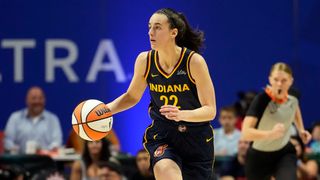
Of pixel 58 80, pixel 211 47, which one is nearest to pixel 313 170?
pixel 211 47

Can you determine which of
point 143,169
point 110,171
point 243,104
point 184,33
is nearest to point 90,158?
point 110,171

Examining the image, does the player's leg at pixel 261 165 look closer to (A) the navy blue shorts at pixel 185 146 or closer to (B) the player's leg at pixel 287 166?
(B) the player's leg at pixel 287 166

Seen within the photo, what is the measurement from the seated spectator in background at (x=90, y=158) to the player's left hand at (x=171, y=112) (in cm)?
441

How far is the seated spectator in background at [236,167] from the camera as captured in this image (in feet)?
34.7

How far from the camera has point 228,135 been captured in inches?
456

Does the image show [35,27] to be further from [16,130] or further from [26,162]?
[26,162]

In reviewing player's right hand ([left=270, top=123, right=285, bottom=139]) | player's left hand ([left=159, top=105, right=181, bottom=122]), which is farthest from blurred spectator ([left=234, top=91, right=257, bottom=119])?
player's left hand ([left=159, top=105, right=181, bottom=122])

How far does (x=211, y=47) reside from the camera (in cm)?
1356

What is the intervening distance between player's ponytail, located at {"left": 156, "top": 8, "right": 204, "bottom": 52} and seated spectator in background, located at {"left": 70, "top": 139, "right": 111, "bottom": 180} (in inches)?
147

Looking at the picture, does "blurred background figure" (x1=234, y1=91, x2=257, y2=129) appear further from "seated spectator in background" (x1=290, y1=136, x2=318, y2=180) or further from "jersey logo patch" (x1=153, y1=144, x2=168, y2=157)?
"jersey logo patch" (x1=153, y1=144, x2=168, y2=157)

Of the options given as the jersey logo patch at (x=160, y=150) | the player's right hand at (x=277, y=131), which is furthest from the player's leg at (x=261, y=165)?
the jersey logo patch at (x=160, y=150)

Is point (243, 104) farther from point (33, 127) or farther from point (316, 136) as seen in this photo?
point (33, 127)

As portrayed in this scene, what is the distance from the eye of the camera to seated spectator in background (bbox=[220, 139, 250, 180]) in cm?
1056

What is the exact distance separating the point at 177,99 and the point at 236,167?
4347 millimetres
